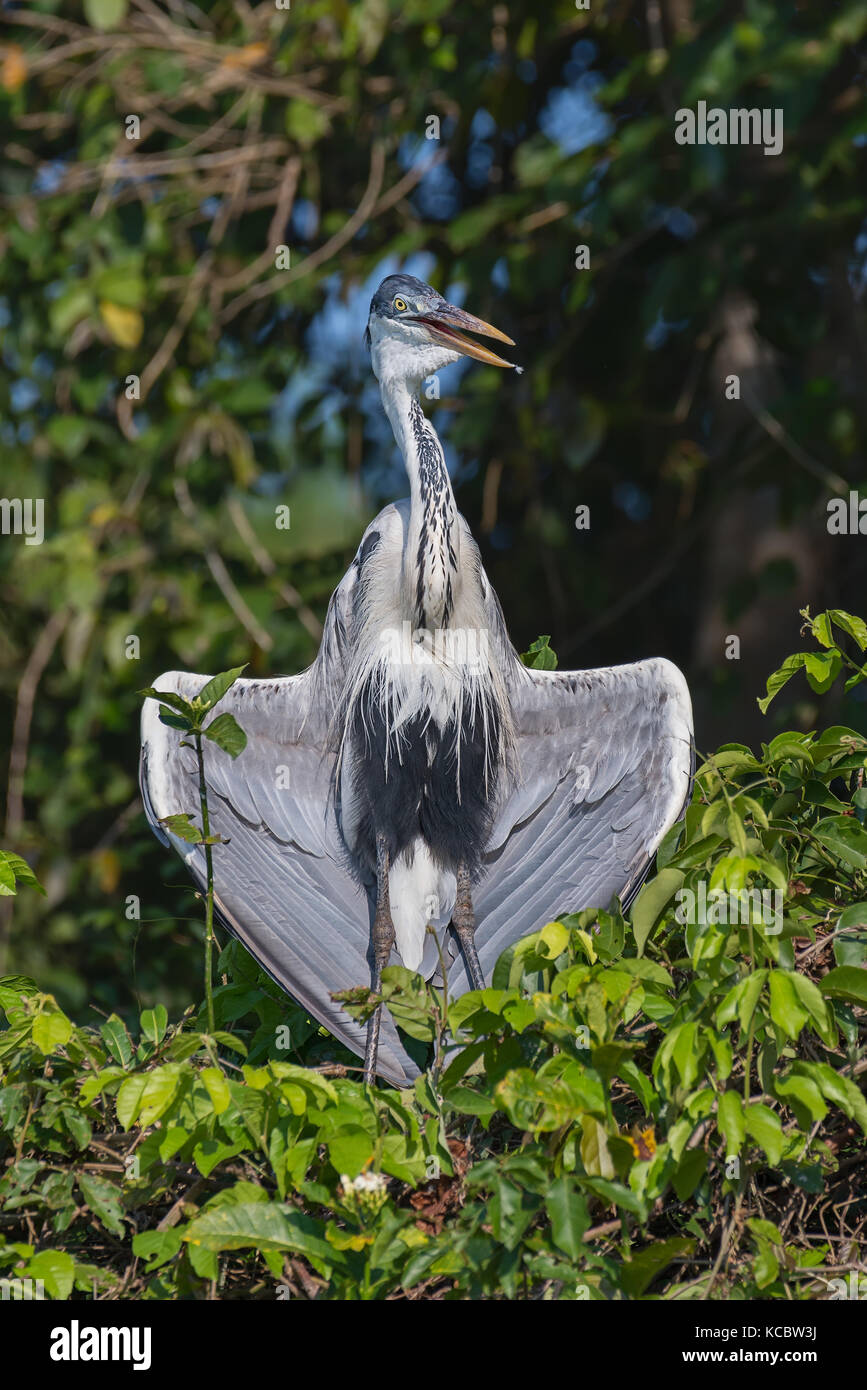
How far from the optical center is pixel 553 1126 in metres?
1.67

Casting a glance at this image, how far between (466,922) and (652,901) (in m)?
0.85

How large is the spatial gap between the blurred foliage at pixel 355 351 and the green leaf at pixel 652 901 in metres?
2.14

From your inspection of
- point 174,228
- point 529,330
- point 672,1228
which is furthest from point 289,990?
point 174,228

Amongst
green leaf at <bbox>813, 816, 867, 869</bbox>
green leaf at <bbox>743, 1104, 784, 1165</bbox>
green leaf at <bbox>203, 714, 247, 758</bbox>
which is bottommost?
green leaf at <bbox>743, 1104, 784, 1165</bbox>

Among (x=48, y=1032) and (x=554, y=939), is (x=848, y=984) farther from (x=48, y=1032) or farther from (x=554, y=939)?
(x=48, y=1032)

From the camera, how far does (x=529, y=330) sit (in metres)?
4.62

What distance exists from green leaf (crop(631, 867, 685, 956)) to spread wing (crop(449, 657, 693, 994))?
531 millimetres

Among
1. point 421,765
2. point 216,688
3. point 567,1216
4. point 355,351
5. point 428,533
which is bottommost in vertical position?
point 567,1216

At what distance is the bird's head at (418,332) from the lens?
9.19 feet

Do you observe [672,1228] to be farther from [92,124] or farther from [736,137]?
[92,124]

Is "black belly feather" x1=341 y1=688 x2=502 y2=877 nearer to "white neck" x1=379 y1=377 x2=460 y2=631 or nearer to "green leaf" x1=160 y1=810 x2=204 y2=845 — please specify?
"white neck" x1=379 y1=377 x2=460 y2=631

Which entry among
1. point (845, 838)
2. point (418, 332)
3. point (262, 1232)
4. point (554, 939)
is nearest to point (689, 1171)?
point (554, 939)

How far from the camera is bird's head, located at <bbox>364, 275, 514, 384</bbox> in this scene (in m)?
2.80

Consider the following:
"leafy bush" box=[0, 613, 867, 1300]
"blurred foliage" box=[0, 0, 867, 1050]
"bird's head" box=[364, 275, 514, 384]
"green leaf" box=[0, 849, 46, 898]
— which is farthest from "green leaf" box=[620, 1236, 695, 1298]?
"blurred foliage" box=[0, 0, 867, 1050]
